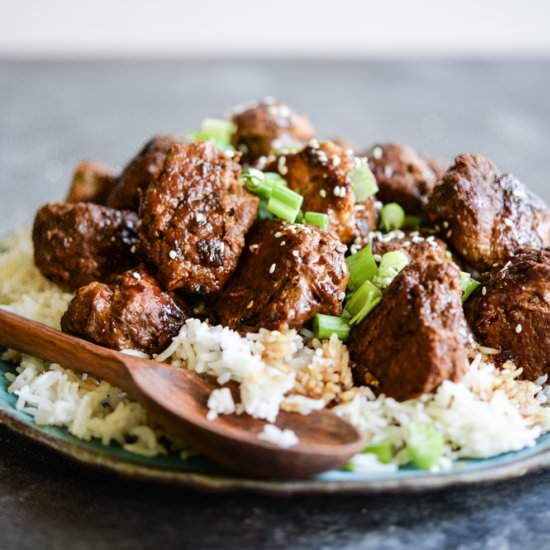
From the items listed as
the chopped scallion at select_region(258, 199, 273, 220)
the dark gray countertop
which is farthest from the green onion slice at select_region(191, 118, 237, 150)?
the dark gray countertop

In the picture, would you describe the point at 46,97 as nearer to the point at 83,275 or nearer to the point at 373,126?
the point at 373,126

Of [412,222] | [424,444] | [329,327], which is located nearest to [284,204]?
[329,327]

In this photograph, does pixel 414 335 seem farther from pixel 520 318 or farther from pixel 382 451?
pixel 520 318

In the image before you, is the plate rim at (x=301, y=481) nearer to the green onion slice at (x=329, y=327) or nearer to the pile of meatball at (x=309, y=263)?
the pile of meatball at (x=309, y=263)

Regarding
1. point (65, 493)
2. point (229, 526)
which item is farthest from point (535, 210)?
point (65, 493)

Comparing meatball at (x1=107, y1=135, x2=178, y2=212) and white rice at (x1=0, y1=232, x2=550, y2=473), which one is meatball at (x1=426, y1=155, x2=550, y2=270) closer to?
white rice at (x1=0, y1=232, x2=550, y2=473)

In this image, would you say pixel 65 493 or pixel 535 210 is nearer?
pixel 65 493
